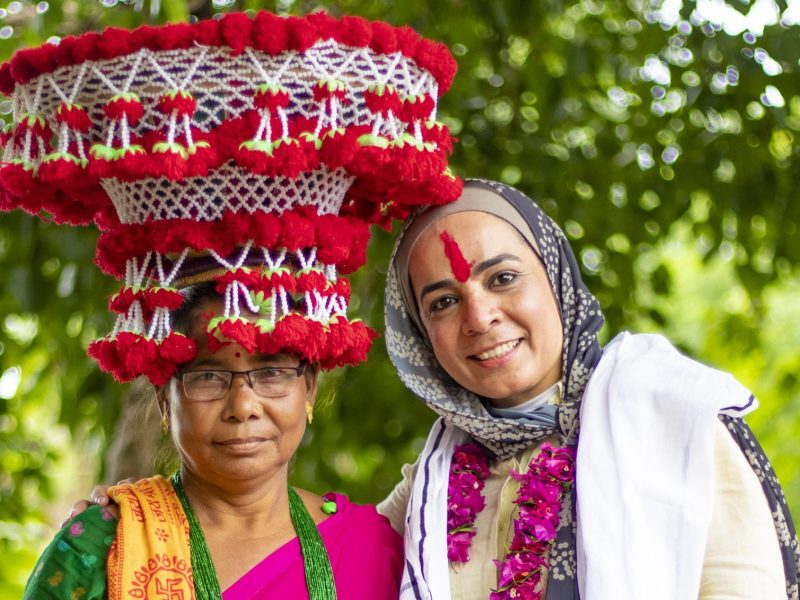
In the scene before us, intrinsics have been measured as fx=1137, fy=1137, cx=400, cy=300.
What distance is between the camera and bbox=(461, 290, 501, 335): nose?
2627 mm

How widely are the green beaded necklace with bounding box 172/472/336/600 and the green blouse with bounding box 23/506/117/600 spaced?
0.18m

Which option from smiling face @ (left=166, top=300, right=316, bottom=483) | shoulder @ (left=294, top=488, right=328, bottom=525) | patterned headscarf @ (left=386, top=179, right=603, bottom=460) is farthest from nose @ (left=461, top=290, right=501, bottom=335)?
shoulder @ (left=294, top=488, right=328, bottom=525)

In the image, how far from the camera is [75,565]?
231cm

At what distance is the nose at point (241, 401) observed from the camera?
2.37 m

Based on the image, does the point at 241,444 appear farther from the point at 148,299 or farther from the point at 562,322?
the point at 562,322

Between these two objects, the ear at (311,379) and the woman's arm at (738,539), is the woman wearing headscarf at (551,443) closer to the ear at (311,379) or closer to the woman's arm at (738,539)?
the woman's arm at (738,539)

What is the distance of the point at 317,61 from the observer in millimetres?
2193

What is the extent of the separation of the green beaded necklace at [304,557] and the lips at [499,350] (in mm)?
549

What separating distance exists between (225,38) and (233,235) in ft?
1.33

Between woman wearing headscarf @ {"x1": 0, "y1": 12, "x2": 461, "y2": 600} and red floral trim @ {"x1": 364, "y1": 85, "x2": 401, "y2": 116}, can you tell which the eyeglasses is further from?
red floral trim @ {"x1": 364, "y1": 85, "x2": 401, "y2": 116}

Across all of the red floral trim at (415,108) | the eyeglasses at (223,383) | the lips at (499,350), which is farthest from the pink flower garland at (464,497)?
the red floral trim at (415,108)

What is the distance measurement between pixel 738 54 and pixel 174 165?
210cm

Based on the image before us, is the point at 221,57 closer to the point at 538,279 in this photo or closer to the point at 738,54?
the point at 538,279

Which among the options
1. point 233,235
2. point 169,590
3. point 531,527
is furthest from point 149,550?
point 531,527
